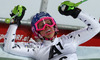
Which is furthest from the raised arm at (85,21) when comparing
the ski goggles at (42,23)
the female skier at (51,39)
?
the ski goggles at (42,23)

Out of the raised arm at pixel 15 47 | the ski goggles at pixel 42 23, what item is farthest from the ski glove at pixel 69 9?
the raised arm at pixel 15 47

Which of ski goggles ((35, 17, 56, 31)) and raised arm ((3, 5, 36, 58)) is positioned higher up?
ski goggles ((35, 17, 56, 31))

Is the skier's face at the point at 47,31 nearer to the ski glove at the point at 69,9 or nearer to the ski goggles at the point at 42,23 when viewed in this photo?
the ski goggles at the point at 42,23

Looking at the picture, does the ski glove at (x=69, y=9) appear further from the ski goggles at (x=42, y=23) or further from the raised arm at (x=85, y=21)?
the ski goggles at (x=42, y=23)

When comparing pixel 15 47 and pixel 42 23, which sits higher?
pixel 42 23

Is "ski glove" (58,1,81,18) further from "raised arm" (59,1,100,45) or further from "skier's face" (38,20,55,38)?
"skier's face" (38,20,55,38)

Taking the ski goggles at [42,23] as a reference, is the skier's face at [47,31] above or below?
below

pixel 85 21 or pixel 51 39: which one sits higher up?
pixel 85 21

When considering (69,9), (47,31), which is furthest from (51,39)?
(69,9)

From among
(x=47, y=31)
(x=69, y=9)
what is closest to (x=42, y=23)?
(x=47, y=31)

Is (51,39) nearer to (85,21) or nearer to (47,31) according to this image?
(47,31)

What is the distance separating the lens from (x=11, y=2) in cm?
142

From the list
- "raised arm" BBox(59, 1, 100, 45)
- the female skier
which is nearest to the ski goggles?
the female skier

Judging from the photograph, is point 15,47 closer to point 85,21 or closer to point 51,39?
point 51,39
